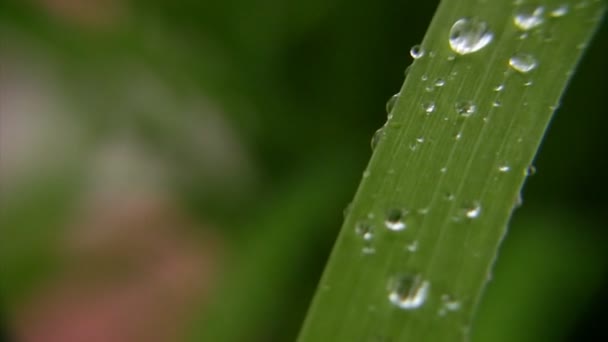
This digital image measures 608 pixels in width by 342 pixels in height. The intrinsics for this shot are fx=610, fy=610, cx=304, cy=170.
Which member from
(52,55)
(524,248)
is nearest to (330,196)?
(524,248)

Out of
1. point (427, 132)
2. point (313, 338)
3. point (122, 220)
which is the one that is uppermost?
point (122, 220)

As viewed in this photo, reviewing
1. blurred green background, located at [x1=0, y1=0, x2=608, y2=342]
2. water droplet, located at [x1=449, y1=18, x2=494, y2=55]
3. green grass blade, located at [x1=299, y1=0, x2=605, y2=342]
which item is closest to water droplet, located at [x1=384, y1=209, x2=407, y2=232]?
green grass blade, located at [x1=299, y1=0, x2=605, y2=342]

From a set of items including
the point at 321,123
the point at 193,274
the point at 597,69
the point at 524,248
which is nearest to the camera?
the point at 524,248

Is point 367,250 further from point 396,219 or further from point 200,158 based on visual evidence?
point 200,158

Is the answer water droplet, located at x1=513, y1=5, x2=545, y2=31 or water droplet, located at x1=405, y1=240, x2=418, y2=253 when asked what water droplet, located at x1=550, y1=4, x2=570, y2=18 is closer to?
water droplet, located at x1=513, y1=5, x2=545, y2=31

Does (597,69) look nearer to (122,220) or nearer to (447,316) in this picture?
(447,316)

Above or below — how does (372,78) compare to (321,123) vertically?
above

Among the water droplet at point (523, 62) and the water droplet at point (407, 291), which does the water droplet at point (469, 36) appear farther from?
the water droplet at point (407, 291)
